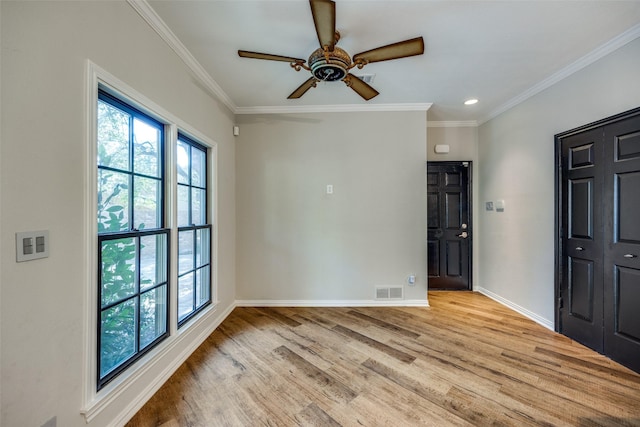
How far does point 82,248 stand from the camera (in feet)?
4.09

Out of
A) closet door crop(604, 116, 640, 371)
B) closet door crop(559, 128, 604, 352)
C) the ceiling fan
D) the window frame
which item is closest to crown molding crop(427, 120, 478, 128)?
closet door crop(559, 128, 604, 352)

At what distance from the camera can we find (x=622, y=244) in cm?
200

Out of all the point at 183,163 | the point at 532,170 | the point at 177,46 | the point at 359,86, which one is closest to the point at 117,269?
the point at 183,163

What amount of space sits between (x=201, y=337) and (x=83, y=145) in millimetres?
1973

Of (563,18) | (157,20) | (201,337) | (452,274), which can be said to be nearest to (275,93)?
(157,20)

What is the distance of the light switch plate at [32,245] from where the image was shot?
99cm

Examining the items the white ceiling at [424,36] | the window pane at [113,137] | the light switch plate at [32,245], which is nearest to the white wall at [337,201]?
the white ceiling at [424,36]

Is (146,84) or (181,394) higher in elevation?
(146,84)

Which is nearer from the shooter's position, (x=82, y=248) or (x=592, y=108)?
(x=82, y=248)

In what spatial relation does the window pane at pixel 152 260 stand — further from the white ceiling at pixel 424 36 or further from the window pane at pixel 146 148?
the white ceiling at pixel 424 36

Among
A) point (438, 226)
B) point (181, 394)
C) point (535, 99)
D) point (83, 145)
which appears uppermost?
point (535, 99)

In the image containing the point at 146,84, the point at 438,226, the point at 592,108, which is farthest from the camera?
the point at 438,226

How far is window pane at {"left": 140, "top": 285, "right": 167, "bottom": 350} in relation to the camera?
5.76ft

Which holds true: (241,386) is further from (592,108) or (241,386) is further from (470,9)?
(592,108)
